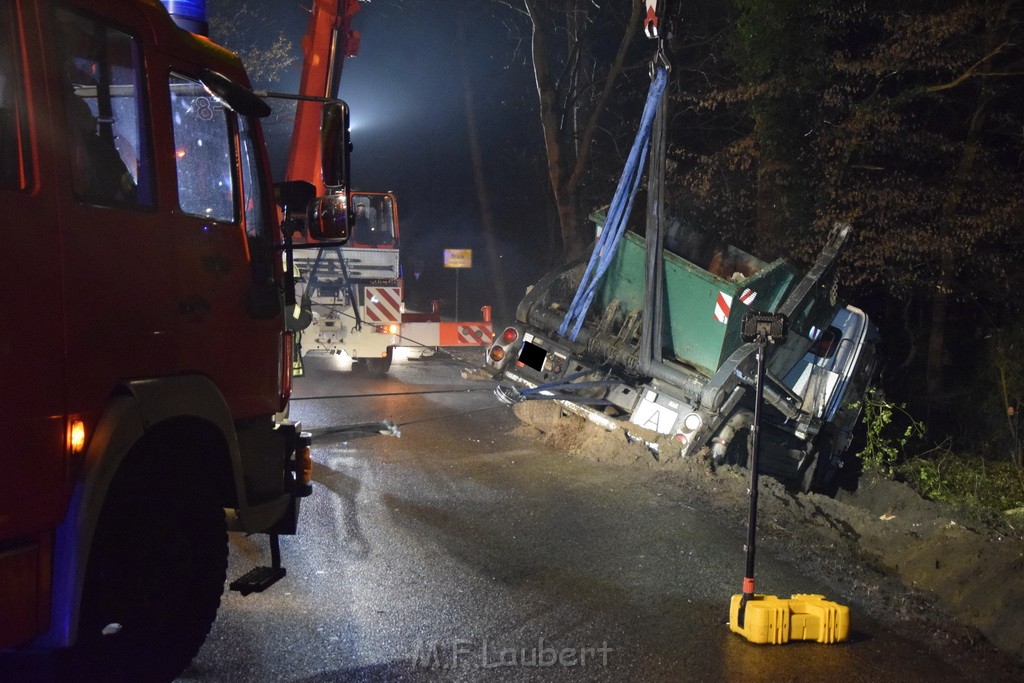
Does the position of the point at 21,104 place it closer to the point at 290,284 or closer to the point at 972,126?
the point at 290,284

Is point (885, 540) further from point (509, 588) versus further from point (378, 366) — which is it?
point (378, 366)

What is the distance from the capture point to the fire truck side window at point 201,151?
12.7 ft

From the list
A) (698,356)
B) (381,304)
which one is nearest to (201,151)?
(698,356)

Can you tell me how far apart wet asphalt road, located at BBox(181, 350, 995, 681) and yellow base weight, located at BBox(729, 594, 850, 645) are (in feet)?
0.19

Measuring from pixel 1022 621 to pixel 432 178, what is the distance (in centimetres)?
3537

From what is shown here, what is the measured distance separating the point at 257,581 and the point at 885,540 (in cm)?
495

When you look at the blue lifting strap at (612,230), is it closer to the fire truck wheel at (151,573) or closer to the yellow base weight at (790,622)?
the yellow base weight at (790,622)

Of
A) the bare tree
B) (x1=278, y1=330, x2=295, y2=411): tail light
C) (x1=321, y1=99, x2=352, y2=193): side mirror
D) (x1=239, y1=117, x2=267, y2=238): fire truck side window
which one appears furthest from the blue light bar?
the bare tree

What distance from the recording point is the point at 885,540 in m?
7.20

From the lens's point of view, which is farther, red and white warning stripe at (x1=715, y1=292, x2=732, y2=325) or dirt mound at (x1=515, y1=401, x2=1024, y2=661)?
red and white warning stripe at (x1=715, y1=292, x2=732, y2=325)

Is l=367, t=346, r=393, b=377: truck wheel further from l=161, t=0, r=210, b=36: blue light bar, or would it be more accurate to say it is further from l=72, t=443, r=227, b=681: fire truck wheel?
l=72, t=443, r=227, b=681: fire truck wheel

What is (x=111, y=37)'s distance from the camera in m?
3.49

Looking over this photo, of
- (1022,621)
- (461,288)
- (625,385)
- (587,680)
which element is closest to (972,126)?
(625,385)

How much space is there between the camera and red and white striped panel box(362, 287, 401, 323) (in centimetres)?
1493
